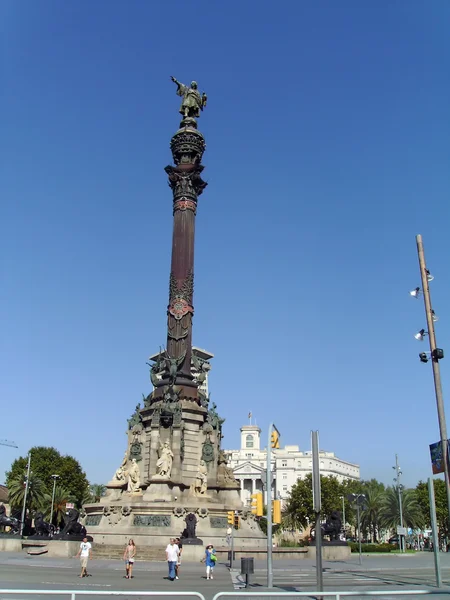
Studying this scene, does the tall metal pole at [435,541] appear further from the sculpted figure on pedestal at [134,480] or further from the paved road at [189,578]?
the sculpted figure on pedestal at [134,480]

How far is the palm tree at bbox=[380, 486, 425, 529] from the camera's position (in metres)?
75.8

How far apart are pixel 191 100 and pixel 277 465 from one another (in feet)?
349

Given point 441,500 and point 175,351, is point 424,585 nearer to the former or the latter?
point 175,351

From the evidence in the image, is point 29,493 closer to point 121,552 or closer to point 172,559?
point 121,552

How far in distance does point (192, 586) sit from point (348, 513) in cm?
8149

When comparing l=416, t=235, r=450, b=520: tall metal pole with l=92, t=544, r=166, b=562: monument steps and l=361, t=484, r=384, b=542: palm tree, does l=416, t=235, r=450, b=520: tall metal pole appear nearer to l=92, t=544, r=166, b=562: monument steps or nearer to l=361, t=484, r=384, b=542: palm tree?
l=92, t=544, r=166, b=562: monument steps

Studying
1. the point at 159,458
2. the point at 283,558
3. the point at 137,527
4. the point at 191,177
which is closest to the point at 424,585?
the point at 283,558

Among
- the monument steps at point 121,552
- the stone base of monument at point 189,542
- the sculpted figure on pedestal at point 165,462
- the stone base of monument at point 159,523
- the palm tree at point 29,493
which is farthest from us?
the palm tree at point 29,493

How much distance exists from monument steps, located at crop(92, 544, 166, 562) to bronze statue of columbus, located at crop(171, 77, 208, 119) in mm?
35181

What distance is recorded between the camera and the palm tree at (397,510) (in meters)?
75.8

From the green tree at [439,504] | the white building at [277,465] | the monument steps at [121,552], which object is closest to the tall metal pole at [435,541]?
the monument steps at [121,552]

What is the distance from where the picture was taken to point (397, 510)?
75.7 meters

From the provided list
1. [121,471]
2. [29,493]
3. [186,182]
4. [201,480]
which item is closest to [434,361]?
[201,480]

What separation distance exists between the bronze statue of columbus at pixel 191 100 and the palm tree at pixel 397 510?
175 ft
